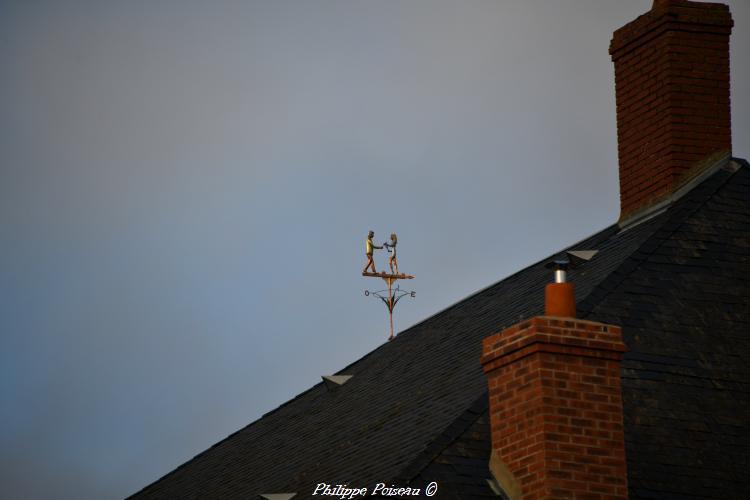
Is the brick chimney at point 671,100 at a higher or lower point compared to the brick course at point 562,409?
higher

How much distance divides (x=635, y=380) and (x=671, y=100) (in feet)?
16.0

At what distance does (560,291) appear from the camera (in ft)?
52.3

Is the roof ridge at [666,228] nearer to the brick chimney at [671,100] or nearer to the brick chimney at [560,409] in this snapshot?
the brick chimney at [671,100]

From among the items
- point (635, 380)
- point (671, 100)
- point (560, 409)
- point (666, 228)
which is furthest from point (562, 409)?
point (671, 100)

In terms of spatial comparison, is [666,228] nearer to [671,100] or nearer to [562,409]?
[671,100]

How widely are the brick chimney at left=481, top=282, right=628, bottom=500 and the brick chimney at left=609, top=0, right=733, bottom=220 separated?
522cm

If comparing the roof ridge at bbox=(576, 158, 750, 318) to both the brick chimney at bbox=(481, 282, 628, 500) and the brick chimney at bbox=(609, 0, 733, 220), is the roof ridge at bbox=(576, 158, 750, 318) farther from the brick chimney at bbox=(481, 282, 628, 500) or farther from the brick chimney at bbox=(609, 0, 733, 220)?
the brick chimney at bbox=(481, 282, 628, 500)

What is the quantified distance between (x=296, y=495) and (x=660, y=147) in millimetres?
6462

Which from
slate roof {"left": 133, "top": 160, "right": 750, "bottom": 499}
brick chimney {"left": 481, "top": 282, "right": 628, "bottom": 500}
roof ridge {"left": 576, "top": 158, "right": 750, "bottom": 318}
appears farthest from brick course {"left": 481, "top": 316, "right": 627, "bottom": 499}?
roof ridge {"left": 576, "top": 158, "right": 750, "bottom": 318}

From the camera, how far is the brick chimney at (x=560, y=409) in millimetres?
15062

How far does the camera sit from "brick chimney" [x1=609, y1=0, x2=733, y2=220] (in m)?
20.5

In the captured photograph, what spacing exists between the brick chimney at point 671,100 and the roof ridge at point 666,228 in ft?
0.83

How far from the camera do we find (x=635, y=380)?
1723cm

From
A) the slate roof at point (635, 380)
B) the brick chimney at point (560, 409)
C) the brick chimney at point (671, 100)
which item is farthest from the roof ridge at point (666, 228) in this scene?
the brick chimney at point (560, 409)
